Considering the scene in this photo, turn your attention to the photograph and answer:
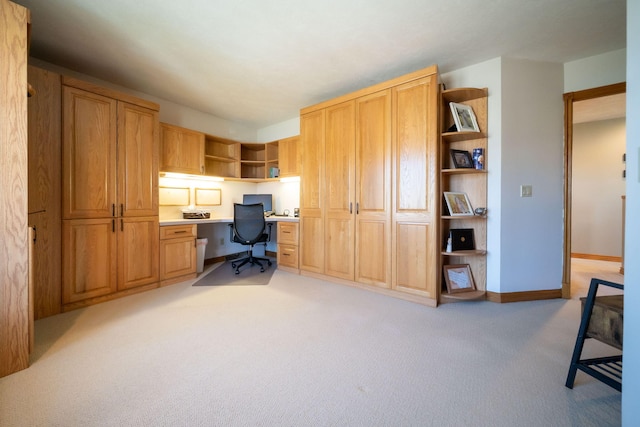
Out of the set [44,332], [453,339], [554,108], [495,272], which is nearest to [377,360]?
[453,339]

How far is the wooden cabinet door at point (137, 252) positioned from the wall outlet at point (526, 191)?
4379mm

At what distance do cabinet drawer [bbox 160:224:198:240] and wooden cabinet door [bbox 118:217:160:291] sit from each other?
76 mm

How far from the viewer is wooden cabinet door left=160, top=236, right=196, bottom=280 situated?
10.6 feet

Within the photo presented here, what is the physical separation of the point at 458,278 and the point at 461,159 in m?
1.36

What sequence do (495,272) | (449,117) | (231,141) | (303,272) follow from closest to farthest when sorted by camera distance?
1. (495,272)
2. (449,117)
3. (303,272)
4. (231,141)

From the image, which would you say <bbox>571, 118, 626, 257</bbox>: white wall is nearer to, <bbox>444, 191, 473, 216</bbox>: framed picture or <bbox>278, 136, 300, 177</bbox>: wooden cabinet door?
<bbox>444, 191, 473, 216</bbox>: framed picture

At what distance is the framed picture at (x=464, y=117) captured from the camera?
106 inches

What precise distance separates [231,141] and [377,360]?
4.35 metres

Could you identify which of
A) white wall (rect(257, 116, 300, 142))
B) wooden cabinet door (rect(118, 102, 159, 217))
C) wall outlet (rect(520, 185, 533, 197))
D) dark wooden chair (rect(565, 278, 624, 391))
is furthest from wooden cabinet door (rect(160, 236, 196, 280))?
wall outlet (rect(520, 185, 533, 197))

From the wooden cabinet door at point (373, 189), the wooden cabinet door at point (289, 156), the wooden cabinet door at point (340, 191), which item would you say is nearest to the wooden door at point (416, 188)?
the wooden cabinet door at point (373, 189)

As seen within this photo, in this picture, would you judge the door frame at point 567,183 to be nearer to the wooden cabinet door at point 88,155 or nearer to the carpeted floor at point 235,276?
the carpeted floor at point 235,276

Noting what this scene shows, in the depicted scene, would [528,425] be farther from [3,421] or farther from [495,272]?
[3,421]

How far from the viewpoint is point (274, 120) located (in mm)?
4910

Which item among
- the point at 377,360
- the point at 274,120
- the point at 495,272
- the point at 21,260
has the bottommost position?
the point at 377,360
